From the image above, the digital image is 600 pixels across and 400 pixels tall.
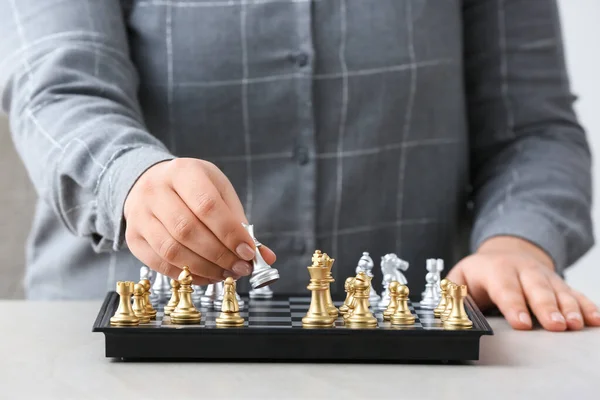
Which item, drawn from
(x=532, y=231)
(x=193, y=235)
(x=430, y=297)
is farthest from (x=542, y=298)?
(x=193, y=235)

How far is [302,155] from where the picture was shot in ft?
4.84

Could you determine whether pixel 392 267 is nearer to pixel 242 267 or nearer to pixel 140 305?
pixel 242 267

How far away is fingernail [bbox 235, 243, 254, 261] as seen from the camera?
96cm

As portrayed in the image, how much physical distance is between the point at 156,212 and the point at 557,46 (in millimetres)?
987

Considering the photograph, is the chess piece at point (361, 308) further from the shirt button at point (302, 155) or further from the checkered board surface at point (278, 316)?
the shirt button at point (302, 155)

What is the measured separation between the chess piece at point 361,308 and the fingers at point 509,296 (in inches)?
10.2

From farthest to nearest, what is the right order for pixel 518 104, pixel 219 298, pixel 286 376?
1. pixel 518 104
2. pixel 219 298
3. pixel 286 376

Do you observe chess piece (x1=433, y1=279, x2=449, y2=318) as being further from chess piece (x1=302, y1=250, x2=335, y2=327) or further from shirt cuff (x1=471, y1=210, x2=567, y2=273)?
shirt cuff (x1=471, y1=210, x2=567, y2=273)

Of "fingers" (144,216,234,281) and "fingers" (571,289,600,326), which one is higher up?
"fingers" (144,216,234,281)

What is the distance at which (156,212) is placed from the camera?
3.26ft

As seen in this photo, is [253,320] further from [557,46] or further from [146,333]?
[557,46]

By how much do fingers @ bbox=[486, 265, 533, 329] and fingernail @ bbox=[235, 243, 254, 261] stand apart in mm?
377

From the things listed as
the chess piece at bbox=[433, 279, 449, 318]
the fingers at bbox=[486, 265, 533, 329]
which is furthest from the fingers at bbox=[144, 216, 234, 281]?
the fingers at bbox=[486, 265, 533, 329]

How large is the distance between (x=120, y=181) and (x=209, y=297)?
0.18 metres
